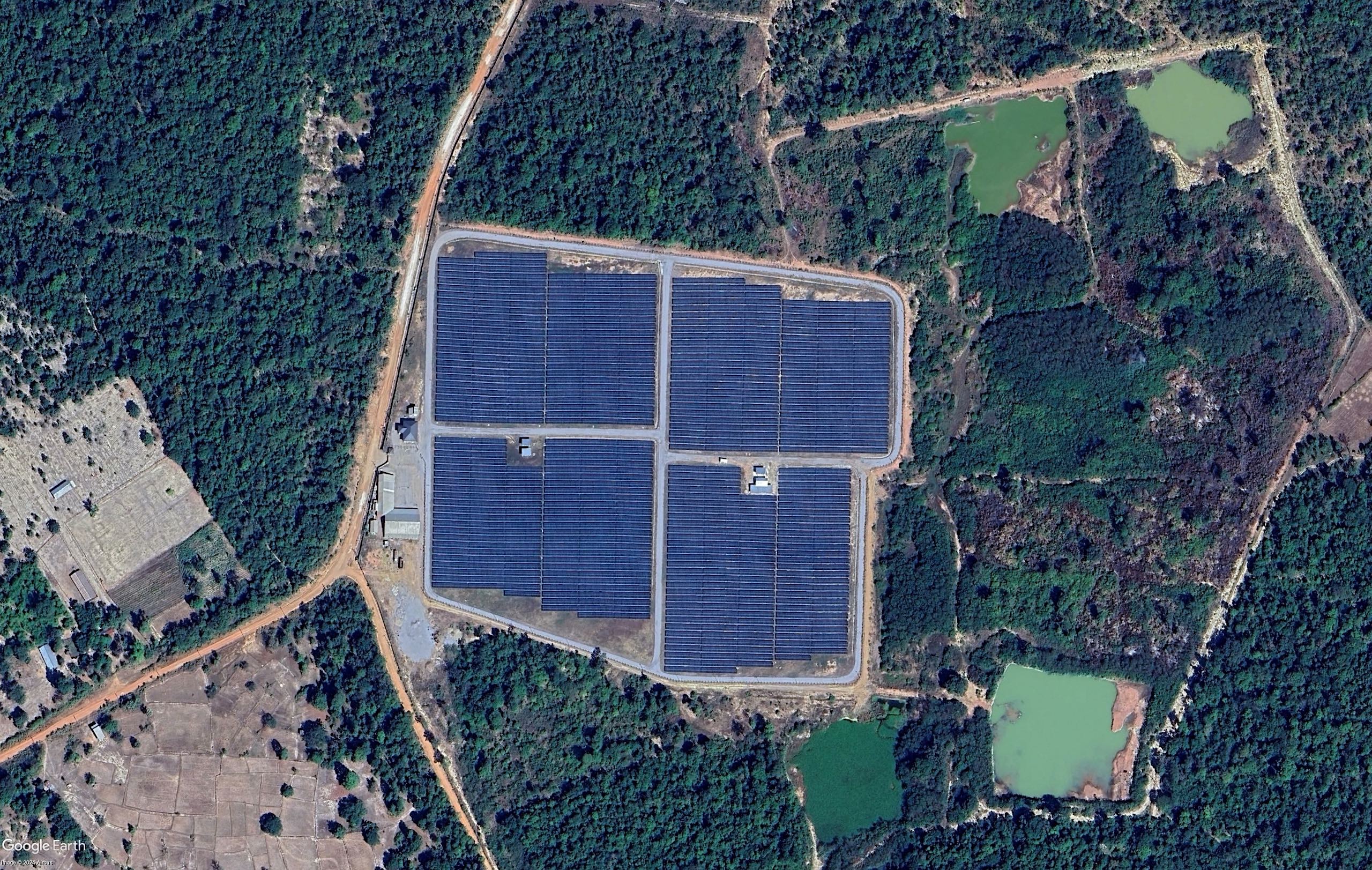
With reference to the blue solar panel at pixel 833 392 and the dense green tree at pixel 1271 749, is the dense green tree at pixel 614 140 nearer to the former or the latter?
the blue solar panel at pixel 833 392

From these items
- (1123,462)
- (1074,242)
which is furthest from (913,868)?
(1074,242)

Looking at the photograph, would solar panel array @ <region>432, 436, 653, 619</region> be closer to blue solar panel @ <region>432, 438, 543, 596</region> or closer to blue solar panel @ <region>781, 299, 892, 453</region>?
blue solar panel @ <region>432, 438, 543, 596</region>

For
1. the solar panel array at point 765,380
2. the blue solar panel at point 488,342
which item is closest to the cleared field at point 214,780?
the blue solar panel at point 488,342

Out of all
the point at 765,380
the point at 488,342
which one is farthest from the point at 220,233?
the point at 765,380

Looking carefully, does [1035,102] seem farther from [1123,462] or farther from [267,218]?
[267,218]

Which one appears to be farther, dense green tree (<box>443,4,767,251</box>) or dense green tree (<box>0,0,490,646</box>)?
dense green tree (<box>443,4,767,251</box>)

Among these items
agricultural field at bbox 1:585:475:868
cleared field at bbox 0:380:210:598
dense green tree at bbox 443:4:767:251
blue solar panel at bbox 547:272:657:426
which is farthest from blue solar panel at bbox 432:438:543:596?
cleared field at bbox 0:380:210:598
